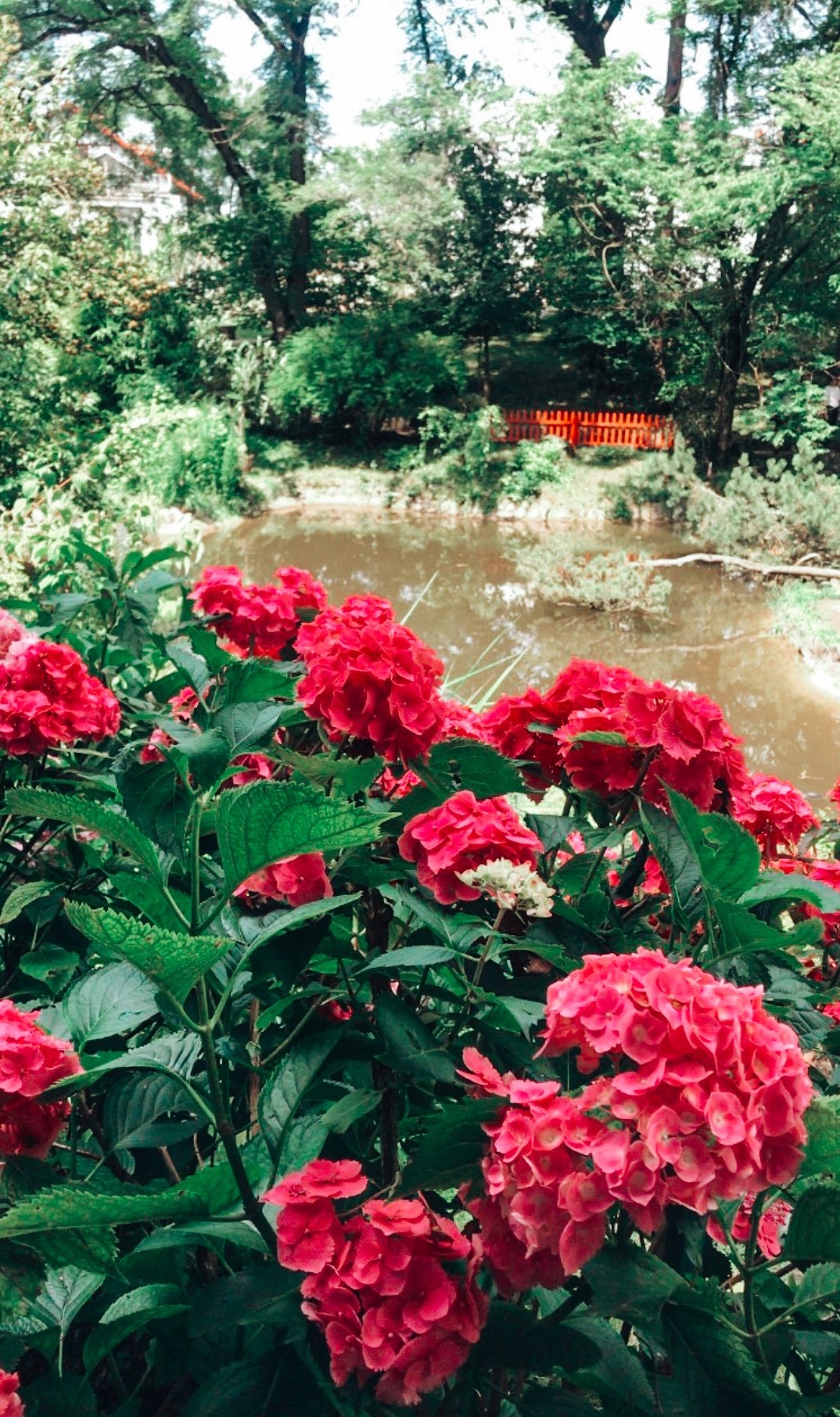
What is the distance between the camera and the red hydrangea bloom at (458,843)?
2.77ft

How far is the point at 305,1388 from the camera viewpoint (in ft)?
2.08

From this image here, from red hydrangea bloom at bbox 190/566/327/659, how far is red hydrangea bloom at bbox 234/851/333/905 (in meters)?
0.82

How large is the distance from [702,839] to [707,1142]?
0.30 metres

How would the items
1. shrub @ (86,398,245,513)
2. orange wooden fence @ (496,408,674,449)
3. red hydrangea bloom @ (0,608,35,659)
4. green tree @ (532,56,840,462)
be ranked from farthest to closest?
orange wooden fence @ (496,408,674,449)
shrub @ (86,398,245,513)
green tree @ (532,56,840,462)
red hydrangea bloom @ (0,608,35,659)

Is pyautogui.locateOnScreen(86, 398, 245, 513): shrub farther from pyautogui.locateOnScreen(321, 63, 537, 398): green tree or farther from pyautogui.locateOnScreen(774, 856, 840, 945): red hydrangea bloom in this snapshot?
pyautogui.locateOnScreen(774, 856, 840, 945): red hydrangea bloom

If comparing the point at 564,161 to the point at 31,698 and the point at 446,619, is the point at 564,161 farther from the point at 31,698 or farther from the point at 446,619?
the point at 31,698

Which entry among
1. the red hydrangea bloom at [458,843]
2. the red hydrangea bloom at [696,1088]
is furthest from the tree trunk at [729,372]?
the red hydrangea bloom at [696,1088]

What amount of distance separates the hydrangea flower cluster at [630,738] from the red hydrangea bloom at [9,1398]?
0.63 m

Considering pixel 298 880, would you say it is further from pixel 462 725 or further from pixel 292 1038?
pixel 462 725

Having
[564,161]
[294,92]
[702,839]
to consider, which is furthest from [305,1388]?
[294,92]

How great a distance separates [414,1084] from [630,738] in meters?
0.38

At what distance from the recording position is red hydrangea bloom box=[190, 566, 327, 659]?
1641mm

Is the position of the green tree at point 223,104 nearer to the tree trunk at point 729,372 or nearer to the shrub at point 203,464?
the shrub at point 203,464

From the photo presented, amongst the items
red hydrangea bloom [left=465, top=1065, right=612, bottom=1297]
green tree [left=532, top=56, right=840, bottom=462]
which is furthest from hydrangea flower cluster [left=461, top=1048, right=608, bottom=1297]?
green tree [left=532, top=56, right=840, bottom=462]
